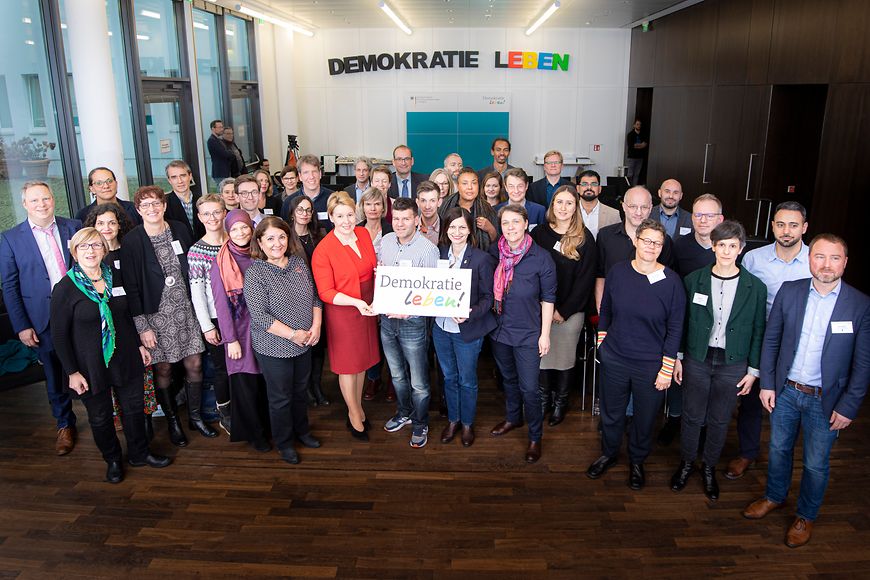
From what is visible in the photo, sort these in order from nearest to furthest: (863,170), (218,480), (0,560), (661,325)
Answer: (0,560) → (661,325) → (218,480) → (863,170)

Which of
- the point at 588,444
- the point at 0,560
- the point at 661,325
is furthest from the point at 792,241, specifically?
the point at 0,560

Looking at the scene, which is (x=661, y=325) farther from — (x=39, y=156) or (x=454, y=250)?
(x=39, y=156)

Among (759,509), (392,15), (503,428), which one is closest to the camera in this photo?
(759,509)

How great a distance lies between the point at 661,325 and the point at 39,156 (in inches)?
244

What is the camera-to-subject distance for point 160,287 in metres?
4.11

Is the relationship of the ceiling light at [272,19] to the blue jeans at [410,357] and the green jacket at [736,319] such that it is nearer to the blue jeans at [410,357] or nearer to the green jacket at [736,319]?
the blue jeans at [410,357]

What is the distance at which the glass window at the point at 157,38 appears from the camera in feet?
27.1

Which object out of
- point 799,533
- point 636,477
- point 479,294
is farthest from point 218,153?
point 799,533

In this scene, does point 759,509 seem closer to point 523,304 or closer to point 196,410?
point 523,304

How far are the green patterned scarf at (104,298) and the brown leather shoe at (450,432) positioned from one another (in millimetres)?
2279

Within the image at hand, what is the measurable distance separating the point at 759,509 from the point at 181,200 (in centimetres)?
480

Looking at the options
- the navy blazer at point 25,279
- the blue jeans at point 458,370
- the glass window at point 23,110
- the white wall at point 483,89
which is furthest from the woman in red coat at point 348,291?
the white wall at point 483,89

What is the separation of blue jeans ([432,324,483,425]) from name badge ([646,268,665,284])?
1179 millimetres

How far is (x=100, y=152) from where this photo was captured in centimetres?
636
